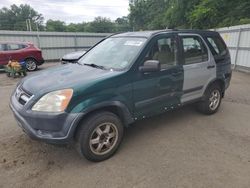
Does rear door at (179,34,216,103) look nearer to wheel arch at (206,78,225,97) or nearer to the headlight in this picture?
wheel arch at (206,78,225,97)

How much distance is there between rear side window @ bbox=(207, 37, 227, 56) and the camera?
451cm

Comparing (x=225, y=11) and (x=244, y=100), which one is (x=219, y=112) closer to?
(x=244, y=100)

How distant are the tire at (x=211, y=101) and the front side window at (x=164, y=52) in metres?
1.29

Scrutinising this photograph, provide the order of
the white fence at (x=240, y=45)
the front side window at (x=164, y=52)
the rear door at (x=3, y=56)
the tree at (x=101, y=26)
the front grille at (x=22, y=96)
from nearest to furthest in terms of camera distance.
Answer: the front grille at (x=22, y=96)
the front side window at (x=164, y=52)
the white fence at (x=240, y=45)
the rear door at (x=3, y=56)
the tree at (x=101, y=26)

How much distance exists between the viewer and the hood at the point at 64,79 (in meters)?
2.79

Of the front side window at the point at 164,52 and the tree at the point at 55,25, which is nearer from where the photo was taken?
the front side window at the point at 164,52

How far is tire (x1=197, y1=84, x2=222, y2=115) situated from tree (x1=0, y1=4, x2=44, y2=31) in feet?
225

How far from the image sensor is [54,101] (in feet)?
8.78

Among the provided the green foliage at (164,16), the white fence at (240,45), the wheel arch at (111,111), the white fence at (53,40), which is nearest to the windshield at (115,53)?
the wheel arch at (111,111)

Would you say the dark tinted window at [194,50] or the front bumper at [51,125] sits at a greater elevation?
the dark tinted window at [194,50]

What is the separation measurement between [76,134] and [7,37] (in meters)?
14.2

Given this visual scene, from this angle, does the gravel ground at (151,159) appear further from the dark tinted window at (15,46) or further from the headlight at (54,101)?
the dark tinted window at (15,46)

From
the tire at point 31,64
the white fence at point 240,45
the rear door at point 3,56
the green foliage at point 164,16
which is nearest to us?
the white fence at point 240,45

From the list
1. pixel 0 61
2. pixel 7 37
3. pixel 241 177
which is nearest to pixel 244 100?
pixel 241 177
